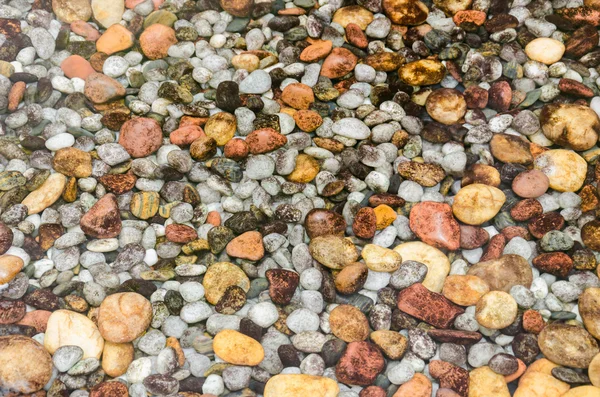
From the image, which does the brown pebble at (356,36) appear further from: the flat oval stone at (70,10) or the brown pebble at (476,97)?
the flat oval stone at (70,10)

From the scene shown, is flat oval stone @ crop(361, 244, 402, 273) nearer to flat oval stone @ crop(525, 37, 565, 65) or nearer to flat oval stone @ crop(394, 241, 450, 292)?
flat oval stone @ crop(394, 241, 450, 292)

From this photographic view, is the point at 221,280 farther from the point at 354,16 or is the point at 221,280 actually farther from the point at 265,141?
the point at 354,16

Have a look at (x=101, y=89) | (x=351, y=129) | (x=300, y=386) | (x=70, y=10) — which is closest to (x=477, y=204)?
(x=351, y=129)

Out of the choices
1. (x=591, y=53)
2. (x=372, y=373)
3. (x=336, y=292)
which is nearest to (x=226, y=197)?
(x=336, y=292)

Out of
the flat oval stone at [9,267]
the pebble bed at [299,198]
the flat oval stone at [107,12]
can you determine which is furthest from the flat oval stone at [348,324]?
the flat oval stone at [107,12]

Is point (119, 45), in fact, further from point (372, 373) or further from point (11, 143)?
point (372, 373)

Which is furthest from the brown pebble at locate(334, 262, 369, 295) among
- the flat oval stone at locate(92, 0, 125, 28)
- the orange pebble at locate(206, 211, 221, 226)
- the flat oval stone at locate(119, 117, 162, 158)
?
the flat oval stone at locate(92, 0, 125, 28)
